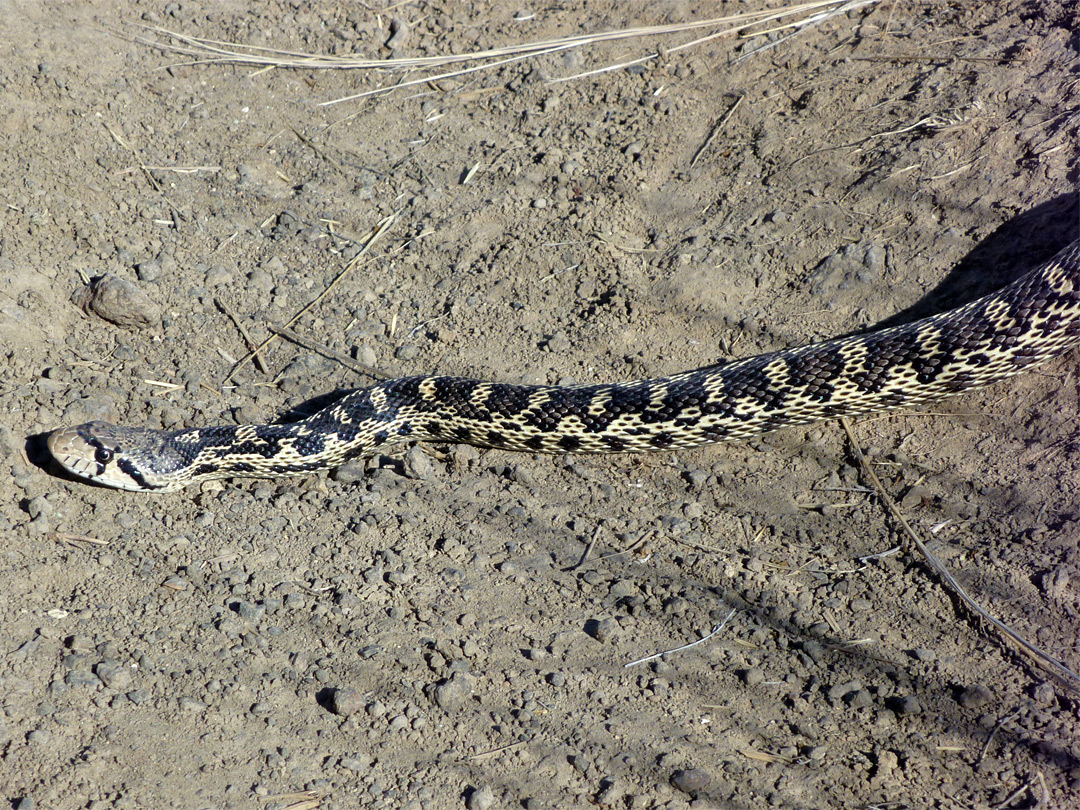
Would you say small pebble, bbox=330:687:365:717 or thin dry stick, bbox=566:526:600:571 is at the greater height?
small pebble, bbox=330:687:365:717

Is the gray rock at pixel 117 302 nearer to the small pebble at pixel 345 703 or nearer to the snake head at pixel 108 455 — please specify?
the snake head at pixel 108 455

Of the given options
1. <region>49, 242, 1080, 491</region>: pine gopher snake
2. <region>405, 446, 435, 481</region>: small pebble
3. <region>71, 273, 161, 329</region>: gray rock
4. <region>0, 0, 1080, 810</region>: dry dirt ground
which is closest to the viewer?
<region>0, 0, 1080, 810</region>: dry dirt ground

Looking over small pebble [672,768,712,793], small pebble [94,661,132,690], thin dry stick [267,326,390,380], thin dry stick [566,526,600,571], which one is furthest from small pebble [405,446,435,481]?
small pebble [672,768,712,793]

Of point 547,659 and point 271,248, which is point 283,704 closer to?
point 547,659

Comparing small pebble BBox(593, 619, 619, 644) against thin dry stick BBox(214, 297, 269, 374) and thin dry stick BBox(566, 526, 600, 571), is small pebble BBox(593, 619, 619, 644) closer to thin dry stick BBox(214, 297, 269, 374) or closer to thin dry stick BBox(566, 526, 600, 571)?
thin dry stick BBox(566, 526, 600, 571)

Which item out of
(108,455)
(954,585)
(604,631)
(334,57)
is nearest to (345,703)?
(604,631)

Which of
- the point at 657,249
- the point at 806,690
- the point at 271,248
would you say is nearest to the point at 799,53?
the point at 657,249

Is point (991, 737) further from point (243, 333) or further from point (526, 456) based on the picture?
point (243, 333)
